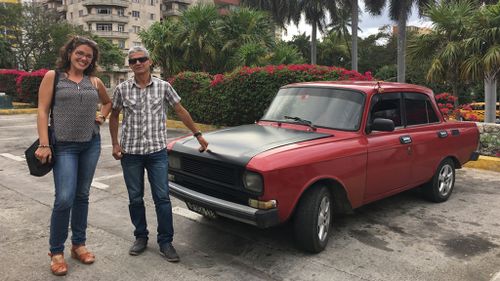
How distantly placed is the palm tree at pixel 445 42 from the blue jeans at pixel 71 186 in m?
8.80

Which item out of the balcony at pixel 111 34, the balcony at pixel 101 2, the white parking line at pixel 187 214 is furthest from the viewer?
the balcony at pixel 111 34

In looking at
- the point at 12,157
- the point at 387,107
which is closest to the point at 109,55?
the point at 12,157

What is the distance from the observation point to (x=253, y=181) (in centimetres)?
369

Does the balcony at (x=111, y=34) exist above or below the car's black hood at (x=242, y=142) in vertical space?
above

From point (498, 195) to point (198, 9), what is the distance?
13794mm

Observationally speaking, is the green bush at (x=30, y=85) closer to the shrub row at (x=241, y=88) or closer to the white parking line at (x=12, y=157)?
the shrub row at (x=241, y=88)

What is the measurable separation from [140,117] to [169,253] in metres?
1.23

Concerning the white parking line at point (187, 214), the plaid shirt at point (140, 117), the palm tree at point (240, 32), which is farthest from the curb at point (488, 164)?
the palm tree at point (240, 32)

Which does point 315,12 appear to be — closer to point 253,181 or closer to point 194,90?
point 194,90

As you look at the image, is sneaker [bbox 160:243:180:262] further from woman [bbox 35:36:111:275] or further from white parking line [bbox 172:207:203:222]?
white parking line [bbox 172:207:203:222]

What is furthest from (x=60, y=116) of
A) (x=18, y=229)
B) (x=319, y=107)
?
(x=319, y=107)

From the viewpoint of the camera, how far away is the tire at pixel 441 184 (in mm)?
5695

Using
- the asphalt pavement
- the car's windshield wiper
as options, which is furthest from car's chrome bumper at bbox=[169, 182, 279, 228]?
the car's windshield wiper

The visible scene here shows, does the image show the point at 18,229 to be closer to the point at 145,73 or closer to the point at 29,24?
the point at 145,73
